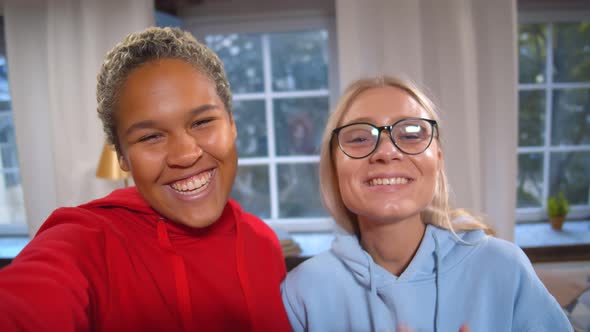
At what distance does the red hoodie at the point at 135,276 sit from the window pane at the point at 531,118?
6.25 ft

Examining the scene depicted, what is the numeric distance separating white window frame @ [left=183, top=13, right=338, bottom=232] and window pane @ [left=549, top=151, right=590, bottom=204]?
139 centimetres

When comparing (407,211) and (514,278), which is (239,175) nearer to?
(407,211)

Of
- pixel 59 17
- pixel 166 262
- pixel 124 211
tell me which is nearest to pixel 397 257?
pixel 166 262

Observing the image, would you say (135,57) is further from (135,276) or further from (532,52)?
(532,52)

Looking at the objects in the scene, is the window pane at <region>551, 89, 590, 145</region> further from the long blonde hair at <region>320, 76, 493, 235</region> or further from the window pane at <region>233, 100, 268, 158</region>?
the window pane at <region>233, 100, 268, 158</region>

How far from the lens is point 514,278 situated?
0.90m

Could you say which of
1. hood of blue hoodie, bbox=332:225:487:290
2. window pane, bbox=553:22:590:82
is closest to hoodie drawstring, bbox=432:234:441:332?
hood of blue hoodie, bbox=332:225:487:290

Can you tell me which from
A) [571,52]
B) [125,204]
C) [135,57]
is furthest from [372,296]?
[571,52]

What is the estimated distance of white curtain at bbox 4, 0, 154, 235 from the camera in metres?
1.90

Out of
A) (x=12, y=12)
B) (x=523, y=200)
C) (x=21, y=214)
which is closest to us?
(x=12, y=12)

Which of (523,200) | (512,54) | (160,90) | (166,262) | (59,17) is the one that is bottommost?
Answer: (523,200)

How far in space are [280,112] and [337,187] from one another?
47.5 inches

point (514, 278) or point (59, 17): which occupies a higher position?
point (59, 17)

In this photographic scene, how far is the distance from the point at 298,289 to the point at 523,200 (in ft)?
6.16
